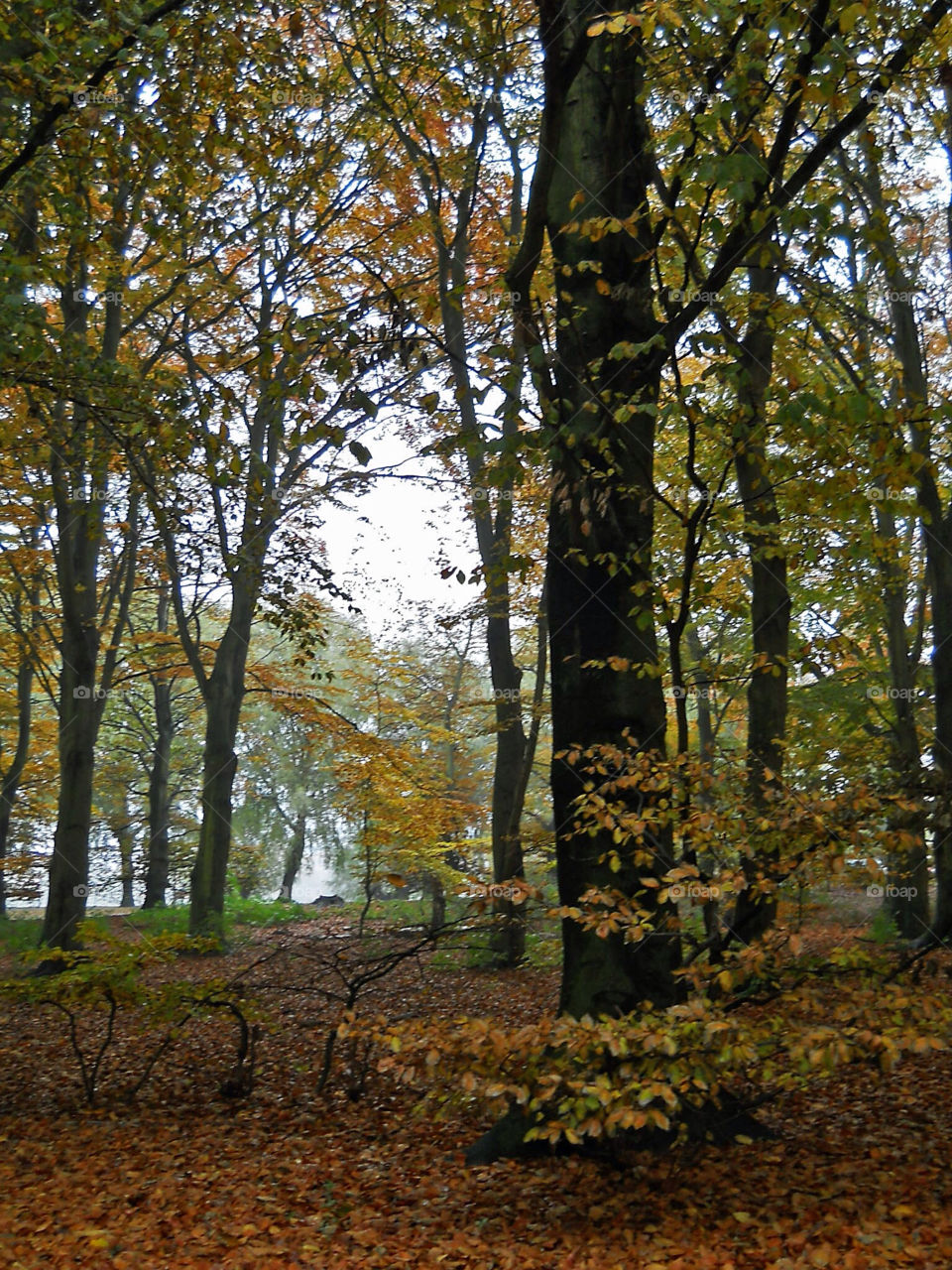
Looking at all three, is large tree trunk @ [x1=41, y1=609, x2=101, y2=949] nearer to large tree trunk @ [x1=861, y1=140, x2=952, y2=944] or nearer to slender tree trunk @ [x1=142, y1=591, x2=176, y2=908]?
slender tree trunk @ [x1=142, y1=591, x2=176, y2=908]

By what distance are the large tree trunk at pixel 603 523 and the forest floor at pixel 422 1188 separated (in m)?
0.86

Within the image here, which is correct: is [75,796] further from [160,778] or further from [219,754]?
[160,778]

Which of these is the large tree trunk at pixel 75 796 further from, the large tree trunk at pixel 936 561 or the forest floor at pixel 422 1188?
the large tree trunk at pixel 936 561

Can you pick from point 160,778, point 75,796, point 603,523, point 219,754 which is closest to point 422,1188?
point 603,523

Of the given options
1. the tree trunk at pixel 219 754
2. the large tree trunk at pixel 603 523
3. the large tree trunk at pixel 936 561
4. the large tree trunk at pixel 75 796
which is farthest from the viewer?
the tree trunk at pixel 219 754

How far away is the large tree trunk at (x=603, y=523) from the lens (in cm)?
475

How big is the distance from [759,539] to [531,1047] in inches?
182

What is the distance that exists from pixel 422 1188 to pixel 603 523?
3.43 metres

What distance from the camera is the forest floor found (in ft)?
12.7

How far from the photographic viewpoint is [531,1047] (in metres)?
3.75

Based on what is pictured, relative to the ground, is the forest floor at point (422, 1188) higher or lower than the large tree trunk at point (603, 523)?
lower

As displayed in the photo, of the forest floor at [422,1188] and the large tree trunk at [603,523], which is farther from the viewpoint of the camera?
the large tree trunk at [603,523]

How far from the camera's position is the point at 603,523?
507 cm

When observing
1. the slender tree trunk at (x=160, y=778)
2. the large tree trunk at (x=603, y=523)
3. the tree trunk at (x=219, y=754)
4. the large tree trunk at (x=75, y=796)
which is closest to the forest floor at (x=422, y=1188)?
the large tree trunk at (x=603, y=523)
